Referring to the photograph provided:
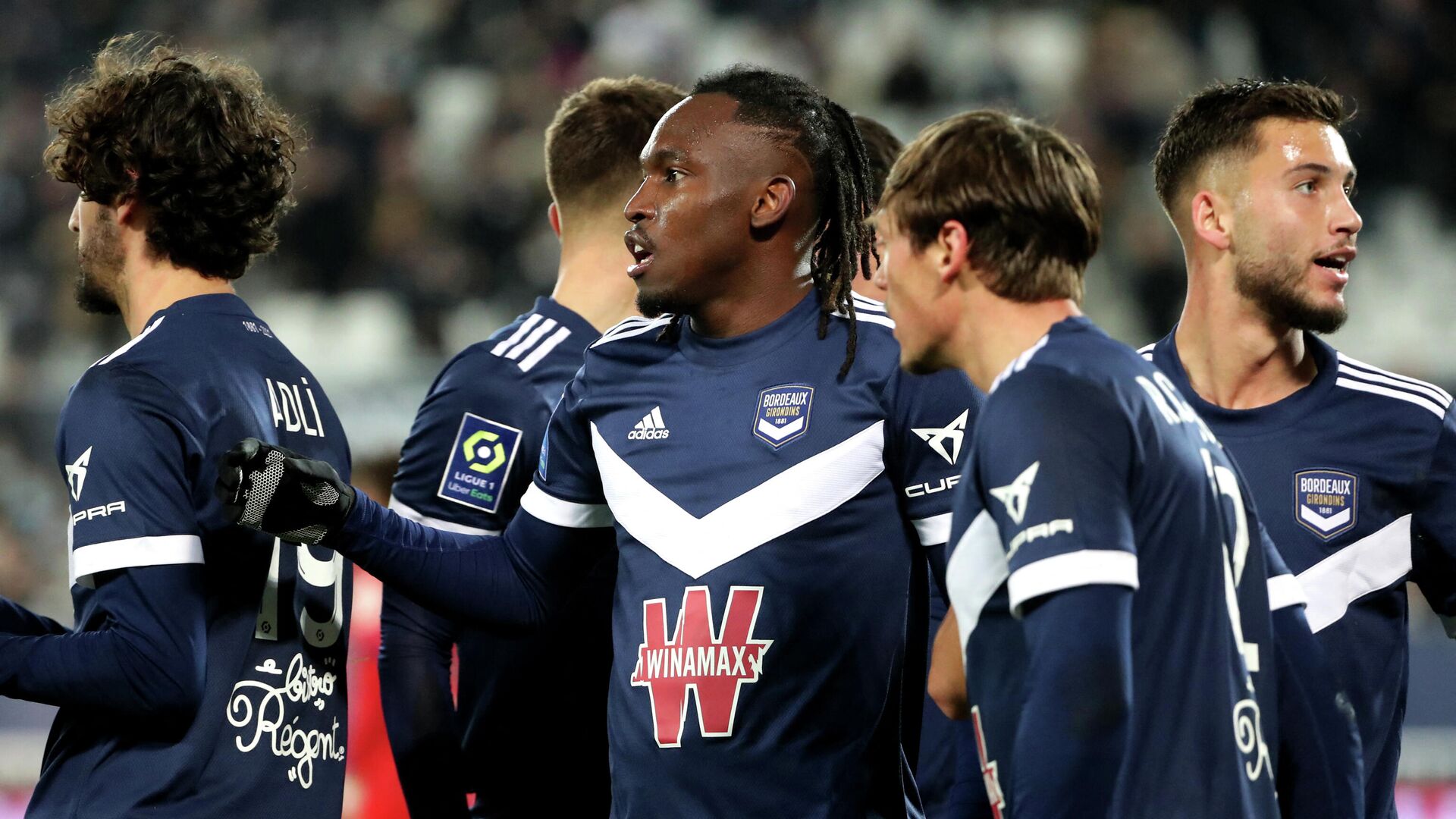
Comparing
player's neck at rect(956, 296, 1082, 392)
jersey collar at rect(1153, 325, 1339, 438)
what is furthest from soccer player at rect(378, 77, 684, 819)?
player's neck at rect(956, 296, 1082, 392)

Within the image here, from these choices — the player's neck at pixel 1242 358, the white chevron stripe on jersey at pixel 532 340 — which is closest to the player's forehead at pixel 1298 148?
the player's neck at pixel 1242 358

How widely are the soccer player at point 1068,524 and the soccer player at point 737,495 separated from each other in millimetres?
510

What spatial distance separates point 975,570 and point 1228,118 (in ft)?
6.81

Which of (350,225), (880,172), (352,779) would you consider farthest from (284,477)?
(350,225)

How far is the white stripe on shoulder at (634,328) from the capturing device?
342cm

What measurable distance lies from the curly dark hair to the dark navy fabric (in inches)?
27.1

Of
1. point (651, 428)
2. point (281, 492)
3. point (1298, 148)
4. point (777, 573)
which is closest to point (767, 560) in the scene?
point (777, 573)

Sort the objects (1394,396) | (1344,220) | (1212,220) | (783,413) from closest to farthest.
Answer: (783,413) < (1394,396) < (1344,220) < (1212,220)

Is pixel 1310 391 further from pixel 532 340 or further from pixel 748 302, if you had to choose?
pixel 532 340

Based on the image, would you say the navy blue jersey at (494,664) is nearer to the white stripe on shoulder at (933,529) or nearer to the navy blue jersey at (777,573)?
the navy blue jersey at (777,573)

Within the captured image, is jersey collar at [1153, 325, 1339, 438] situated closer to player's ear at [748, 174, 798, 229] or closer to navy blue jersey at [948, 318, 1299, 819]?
player's ear at [748, 174, 798, 229]

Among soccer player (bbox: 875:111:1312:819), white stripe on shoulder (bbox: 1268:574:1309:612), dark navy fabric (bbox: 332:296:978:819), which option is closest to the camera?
soccer player (bbox: 875:111:1312:819)

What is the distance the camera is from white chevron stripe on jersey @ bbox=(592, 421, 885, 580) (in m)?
3.04

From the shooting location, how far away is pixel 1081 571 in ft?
7.16
